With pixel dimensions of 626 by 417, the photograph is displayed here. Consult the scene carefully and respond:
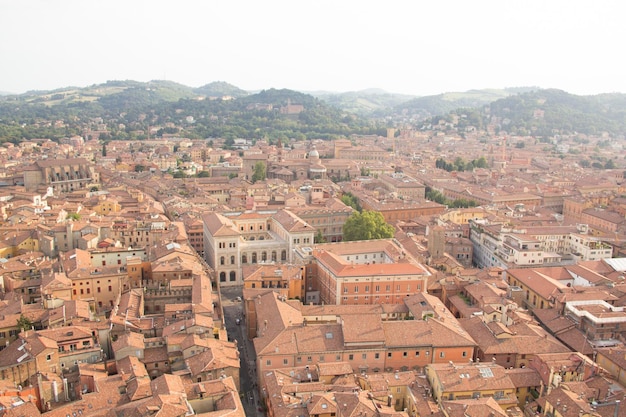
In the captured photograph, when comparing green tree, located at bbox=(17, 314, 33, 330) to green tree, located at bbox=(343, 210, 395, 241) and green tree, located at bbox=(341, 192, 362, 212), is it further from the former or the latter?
green tree, located at bbox=(341, 192, 362, 212)

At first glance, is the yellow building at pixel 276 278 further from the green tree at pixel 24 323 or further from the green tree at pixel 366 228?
the green tree at pixel 24 323

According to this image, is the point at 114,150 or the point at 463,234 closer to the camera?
the point at 463,234

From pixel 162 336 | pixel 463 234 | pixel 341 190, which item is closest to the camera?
pixel 162 336

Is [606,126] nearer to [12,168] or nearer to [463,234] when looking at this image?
[463,234]

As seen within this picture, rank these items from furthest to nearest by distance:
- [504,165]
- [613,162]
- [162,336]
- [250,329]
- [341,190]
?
[613,162]
[504,165]
[341,190]
[250,329]
[162,336]

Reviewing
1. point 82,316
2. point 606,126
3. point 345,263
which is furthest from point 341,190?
point 606,126

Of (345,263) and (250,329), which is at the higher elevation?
(345,263)

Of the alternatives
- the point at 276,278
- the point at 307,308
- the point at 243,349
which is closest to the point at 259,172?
the point at 276,278
